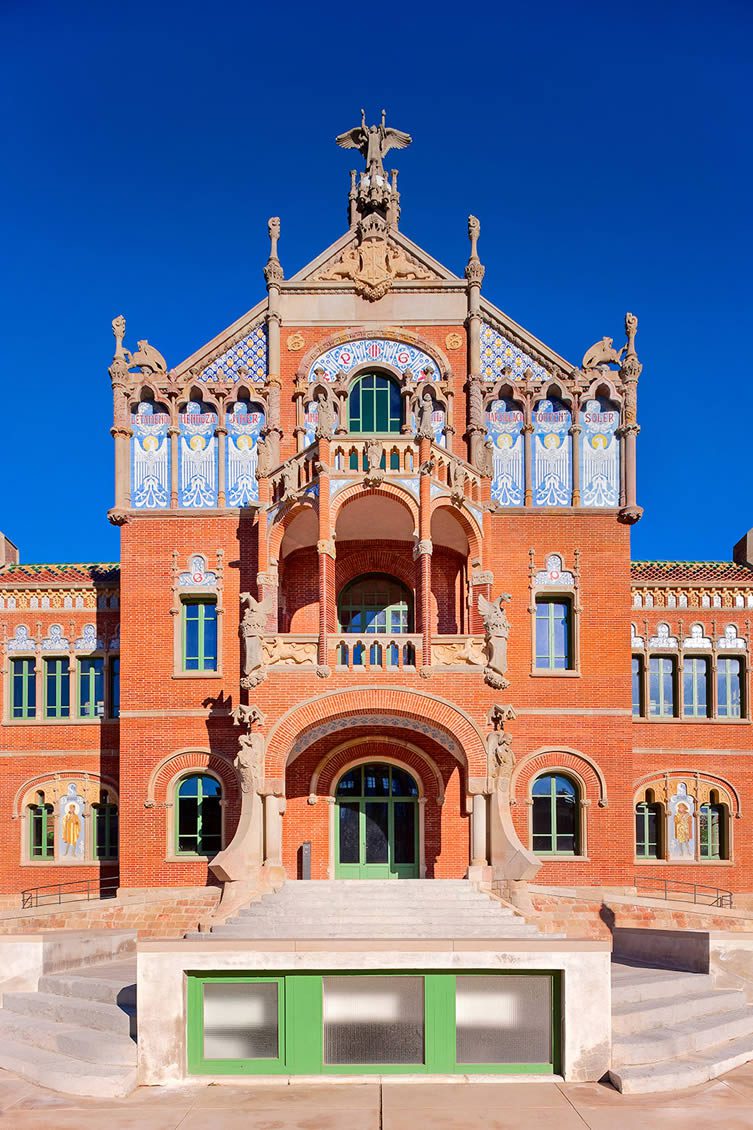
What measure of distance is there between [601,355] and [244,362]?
27.2ft

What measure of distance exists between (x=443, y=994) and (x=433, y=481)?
36.3ft

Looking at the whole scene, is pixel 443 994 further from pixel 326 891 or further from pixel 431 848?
pixel 431 848

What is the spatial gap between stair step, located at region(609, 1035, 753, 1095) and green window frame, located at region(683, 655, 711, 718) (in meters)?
12.7

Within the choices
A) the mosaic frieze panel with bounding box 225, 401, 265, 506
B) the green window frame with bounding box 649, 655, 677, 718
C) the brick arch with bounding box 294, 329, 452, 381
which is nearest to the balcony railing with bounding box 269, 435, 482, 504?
the mosaic frieze panel with bounding box 225, 401, 265, 506

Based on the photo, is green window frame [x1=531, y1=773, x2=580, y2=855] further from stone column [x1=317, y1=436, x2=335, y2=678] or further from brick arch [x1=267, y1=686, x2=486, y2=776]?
stone column [x1=317, y1=436, x2=335, y2=678]

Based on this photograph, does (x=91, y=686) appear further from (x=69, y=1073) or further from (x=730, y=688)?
(x=730, y=688)

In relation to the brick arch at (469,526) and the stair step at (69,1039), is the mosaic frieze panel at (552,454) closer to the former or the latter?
the brick arch at (469,526)

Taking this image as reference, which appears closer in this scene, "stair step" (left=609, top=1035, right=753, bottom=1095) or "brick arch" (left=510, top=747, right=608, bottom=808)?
"stair step" (left=609, top=1035, right=753, bottom=1095)

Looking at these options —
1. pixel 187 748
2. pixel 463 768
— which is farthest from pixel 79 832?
pixel 463 768

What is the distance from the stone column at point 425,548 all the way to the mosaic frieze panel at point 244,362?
5233mm

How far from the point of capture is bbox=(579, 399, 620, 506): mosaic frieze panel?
2475 centimetres

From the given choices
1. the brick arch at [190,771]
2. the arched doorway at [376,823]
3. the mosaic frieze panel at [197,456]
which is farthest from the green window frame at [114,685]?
the arched doorway at [376,823]

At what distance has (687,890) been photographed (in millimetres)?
26219

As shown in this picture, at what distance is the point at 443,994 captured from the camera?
44.6ft
